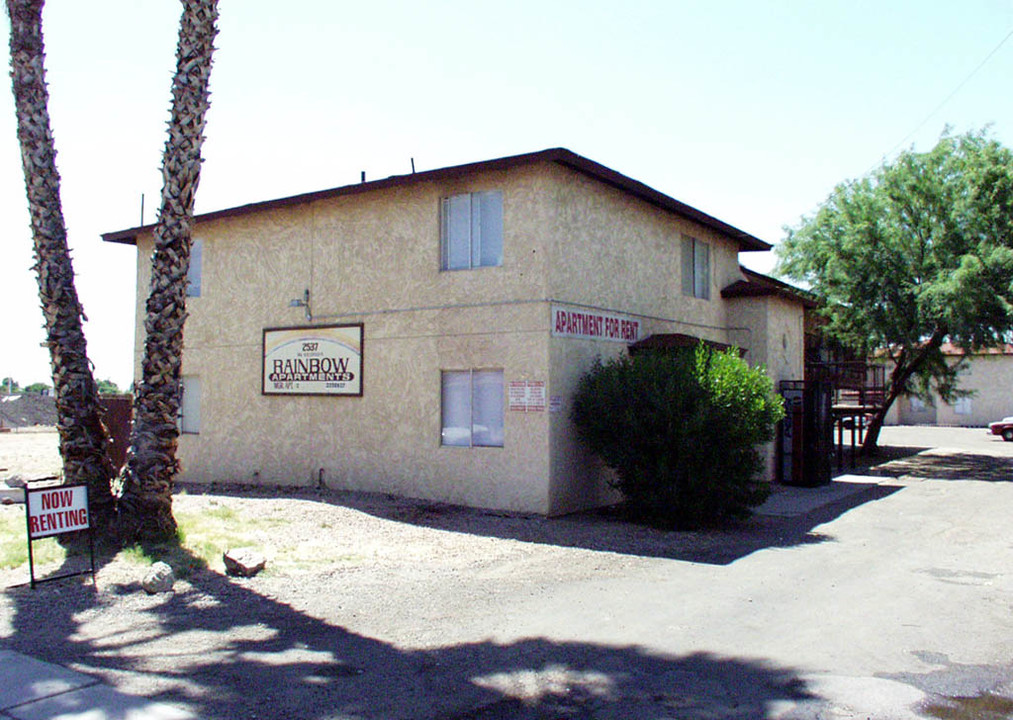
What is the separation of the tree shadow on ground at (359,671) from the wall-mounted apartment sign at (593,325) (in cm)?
Result: 694

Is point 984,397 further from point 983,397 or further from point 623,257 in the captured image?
point 623,257

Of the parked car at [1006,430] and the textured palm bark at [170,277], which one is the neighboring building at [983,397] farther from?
the textured palm bark at [170,277]

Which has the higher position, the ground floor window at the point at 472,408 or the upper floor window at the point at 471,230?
the upper floor window at the point at 471,230

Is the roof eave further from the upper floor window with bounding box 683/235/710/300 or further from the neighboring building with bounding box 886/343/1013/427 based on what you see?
the neighboring building with bounding box 886/343/1013/427

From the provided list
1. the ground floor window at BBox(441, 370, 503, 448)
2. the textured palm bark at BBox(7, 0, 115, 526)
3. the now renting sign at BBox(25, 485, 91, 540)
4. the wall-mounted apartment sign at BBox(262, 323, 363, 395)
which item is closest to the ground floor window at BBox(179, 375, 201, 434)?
the wall-mounted apartment sign at BBox(262, 323, 363, 395)

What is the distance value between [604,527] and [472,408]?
2.96m

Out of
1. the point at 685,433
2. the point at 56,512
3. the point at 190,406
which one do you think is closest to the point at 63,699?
the point at 56,512

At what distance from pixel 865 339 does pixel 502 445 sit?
13251 millimetres

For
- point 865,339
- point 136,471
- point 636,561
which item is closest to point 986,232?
point 865,339

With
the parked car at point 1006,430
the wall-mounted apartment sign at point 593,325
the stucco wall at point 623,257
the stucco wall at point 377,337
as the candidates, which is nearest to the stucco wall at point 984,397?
the parked car at point 1006,430

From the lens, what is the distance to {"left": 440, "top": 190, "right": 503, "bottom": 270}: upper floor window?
44.9 ft

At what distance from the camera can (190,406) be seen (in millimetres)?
17969

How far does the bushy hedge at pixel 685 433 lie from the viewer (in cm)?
1203

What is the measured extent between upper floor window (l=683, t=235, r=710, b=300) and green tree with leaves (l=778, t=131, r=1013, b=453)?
5344 millimetres
